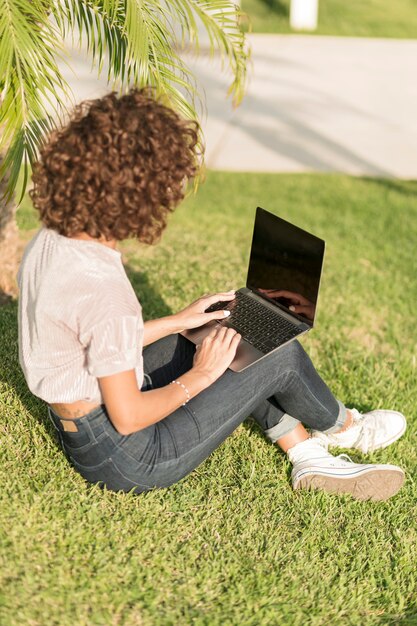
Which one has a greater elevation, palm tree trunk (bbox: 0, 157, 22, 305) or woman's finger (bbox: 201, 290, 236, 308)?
woman's finger (bbox: 201, 290, 236, 308)

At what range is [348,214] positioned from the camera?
24.8ft

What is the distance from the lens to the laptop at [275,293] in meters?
3.46

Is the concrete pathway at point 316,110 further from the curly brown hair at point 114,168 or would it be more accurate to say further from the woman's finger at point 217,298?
the curly brown hair at point 114,168

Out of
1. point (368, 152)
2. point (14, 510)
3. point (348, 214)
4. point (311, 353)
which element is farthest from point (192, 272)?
point (368, 152)

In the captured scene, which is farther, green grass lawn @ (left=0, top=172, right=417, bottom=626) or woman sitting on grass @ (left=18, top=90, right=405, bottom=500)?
green grass lawn @ (left=0, top=172, right=417, bottom=626)

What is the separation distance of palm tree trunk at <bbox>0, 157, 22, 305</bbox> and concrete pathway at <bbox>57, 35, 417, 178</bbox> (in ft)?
12.8

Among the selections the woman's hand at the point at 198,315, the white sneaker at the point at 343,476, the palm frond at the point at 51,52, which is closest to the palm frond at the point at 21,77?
the palm frond at the point at 51,52

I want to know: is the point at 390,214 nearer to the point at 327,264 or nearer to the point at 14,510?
the point at 327,264

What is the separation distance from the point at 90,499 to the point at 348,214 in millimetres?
4892

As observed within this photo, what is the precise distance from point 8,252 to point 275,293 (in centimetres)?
214

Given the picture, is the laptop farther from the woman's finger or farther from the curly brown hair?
the curly brown hair

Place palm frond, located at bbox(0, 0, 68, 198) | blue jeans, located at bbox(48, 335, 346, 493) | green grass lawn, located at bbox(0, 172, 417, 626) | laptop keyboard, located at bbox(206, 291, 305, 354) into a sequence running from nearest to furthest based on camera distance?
green grass lawn, located at bbox(0, 172, 417, 626), blue jeans, located at bbox(48, 335, 346, 493), laptop keyboard, located at bbox(206, 291, 305, 354), palm frond, located at bbox(0, 0, 68, 198)

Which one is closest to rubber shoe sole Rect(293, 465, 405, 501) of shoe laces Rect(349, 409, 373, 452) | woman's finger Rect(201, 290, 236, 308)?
shoe laces Rect(349, 409, 373, 452)

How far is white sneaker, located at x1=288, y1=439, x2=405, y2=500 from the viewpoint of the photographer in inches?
137
